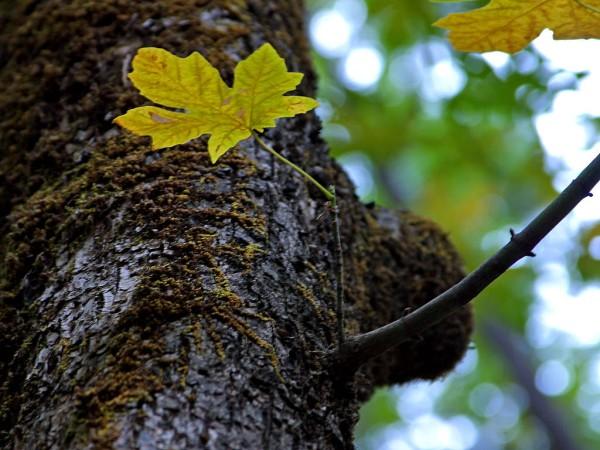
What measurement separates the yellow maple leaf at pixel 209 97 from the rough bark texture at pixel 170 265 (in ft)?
0.58

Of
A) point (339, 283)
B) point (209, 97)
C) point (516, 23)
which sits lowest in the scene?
point (339, 283)

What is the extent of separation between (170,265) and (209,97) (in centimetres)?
25

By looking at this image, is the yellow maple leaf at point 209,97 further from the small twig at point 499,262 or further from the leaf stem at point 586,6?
the leaf stem at point 586,6

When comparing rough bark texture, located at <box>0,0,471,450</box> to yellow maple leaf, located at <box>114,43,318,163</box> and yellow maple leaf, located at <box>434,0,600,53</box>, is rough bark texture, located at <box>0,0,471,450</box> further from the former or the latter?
yellow maple leaf, located at <box>434,0,600,53</box>

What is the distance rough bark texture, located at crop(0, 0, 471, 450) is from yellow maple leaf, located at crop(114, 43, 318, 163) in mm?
178

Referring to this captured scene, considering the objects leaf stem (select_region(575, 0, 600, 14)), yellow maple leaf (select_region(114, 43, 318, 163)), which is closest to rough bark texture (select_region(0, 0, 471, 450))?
yellow maple leaf (select_region(114, 43, 318, 163))

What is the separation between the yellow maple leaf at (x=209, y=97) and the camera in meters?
0.99

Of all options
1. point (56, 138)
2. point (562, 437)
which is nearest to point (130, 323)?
point (56, 138)

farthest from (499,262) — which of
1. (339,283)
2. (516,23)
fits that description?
(516,23)

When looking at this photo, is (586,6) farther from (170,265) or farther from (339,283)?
(170,265)

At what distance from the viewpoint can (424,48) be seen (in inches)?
144

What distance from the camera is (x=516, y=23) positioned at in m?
1.10

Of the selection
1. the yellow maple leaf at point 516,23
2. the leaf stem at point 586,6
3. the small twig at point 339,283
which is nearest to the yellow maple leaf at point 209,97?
the small twig at point 339,283

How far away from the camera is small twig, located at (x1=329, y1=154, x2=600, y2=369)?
3.00ft
